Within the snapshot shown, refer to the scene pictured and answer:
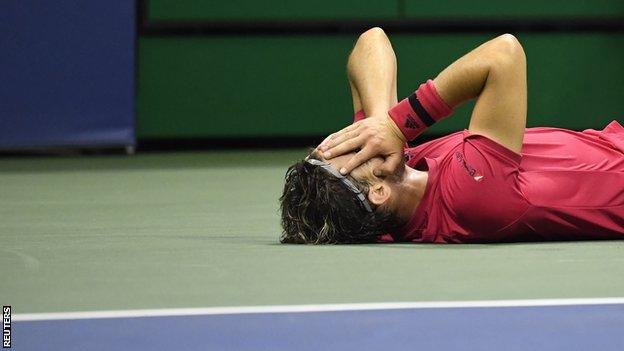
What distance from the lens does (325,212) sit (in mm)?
4609

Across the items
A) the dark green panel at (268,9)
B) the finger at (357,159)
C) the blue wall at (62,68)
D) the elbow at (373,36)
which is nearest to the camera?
the finger at (357,159)

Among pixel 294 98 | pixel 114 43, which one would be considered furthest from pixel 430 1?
pixel 114 43

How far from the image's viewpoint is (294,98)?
33.1ft

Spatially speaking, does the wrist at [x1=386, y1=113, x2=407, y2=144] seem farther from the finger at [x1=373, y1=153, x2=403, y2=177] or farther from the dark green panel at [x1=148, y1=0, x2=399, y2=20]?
the dark green panel at [x1=148, y1=0, x2=399, y2=20]

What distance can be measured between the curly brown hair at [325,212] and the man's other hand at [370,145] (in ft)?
0.19

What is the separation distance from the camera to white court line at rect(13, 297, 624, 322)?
3539 millimetres

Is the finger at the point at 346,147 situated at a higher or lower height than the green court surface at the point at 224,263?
higher

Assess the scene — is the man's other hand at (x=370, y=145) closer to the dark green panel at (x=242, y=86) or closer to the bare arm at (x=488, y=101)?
the bare arm at (x=488, y=101)

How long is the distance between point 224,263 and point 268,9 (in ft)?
18.4

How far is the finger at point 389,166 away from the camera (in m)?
4.51

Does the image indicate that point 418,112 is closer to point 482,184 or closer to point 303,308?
point 482,184

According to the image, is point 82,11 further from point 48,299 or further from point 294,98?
point 48,299

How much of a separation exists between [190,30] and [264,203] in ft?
11.8

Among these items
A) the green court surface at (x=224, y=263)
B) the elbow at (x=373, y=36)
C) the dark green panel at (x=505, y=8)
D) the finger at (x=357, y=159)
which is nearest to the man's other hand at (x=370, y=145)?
the finger at (x=357, y=159)
